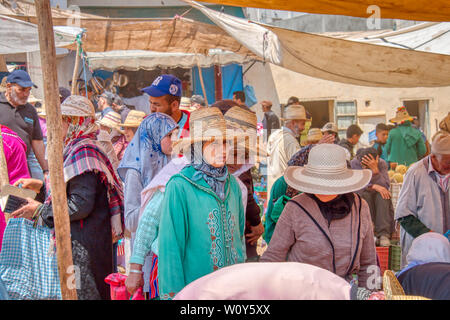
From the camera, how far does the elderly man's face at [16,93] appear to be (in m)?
5.20

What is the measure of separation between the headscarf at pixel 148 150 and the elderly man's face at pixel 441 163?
7.02 feet

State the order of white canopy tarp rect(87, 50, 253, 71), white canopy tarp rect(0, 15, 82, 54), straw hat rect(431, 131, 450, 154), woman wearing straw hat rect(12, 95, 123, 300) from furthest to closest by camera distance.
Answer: white canopy tarp rect(87, 50, 253, 71) < white canopy tarp rect(0, 15, 82, 54) < straw hat rect(431, 131, 450, 154) < woman wearing straw hat rect(12, 95, 123, 300)

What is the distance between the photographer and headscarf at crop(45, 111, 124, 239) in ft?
9.84

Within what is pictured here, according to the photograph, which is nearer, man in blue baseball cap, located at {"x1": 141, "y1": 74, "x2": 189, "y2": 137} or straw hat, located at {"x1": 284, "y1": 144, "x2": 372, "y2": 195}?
straw hat, located at {"x1": 284, "y1": 144, "x2": 372, "y2": 195}

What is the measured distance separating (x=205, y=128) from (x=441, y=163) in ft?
7.40

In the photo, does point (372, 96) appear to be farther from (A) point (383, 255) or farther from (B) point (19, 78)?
(B) point (19, 78)

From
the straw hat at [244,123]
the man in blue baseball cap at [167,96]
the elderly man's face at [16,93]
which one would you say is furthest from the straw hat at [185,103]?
the straw hat at [244,123]

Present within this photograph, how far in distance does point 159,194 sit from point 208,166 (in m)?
0.39

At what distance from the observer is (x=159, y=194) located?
2791mm

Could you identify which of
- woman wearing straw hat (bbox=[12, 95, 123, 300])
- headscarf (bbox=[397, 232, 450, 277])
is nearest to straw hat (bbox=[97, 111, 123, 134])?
woman wearing straw hat (bbox=[12, 95, 123, 300])

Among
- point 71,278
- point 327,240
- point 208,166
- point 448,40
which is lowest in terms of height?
point 71,278

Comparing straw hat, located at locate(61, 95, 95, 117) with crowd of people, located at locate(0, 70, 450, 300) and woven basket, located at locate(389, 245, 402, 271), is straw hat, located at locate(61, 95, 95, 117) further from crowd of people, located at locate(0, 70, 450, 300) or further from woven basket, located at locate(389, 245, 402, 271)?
woven basket, located at locate(389, 245, 402, 271)
